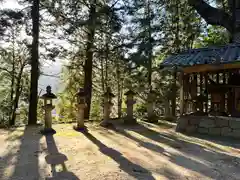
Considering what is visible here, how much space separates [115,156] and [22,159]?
150cm

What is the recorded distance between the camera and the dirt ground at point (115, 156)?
10.3 ft

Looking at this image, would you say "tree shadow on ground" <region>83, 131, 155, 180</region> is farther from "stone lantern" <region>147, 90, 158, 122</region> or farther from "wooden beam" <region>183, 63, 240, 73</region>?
"stone lantern" <region>147, 90, 158, 122</region>

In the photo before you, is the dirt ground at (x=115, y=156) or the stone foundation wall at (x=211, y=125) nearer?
the dirt ground at (x=115, y=156)

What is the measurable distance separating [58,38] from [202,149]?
6048mm

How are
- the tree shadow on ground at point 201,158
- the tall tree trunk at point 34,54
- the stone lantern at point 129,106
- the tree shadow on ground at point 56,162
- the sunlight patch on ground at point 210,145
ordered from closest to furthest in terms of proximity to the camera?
1. the tree shadow on ground at point 56,162
2. the tree shadow on ground at point 201,158
3. the sunlight patch on ground at point 210,145
4. the stone lantern at point 129,106
5. the tall tree trunk at point 34,54

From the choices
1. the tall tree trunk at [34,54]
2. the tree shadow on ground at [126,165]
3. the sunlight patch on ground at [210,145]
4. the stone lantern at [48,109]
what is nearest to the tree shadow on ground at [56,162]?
the tree shadow on ground at [126,165]

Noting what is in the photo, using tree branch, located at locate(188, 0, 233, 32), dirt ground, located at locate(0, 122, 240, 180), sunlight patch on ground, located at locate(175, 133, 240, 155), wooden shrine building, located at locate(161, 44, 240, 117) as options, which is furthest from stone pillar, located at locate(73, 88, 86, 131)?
tree branch, located at locate(188, 0, 233, 32)

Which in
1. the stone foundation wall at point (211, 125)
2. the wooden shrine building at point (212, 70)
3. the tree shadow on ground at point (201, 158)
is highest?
the wooden shrine building at point (212, 70)

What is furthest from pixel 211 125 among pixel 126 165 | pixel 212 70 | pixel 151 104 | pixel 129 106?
pixel 126 165

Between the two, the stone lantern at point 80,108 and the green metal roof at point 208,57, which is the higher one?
the green metal roof at point 208,57

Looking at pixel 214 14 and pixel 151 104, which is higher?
pixel 214 14

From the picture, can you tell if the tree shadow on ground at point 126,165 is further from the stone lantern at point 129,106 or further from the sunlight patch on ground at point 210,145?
the stone lantern at point 129,106

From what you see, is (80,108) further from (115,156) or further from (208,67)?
(208,67)

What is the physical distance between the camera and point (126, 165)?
11.5ft
